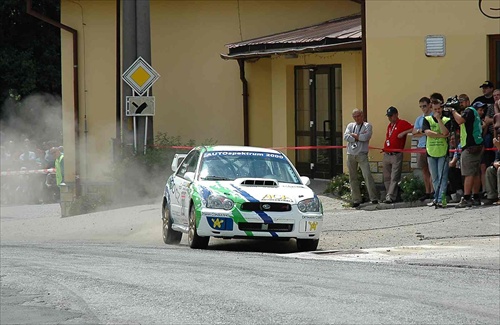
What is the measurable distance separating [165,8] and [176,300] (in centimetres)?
1936

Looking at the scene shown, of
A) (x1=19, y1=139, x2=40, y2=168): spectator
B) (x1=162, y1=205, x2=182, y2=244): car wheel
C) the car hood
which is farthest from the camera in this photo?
(x1=19, y1=139, x2=40, y2=168): spectator

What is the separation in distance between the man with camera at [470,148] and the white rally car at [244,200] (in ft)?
10.8

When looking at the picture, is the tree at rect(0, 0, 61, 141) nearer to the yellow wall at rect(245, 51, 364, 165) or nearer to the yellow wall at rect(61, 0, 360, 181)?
the yellow wall at rect(61, 0, 360, 181)

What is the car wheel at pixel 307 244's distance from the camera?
53.8 feet

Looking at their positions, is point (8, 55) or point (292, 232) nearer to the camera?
point (292, 232)

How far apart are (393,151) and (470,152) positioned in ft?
7.59

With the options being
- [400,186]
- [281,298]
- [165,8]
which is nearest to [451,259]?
[281,298]

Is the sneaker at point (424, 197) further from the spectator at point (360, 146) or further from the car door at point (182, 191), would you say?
the car door at point (182, 191)

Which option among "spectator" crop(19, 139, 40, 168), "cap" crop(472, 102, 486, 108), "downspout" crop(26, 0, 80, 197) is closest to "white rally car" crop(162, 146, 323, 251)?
"cap" crop(472, 102, 486, 108)

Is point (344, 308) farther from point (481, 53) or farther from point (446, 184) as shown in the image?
point (481, 53)

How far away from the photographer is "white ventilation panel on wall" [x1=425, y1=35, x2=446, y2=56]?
71.4 ft

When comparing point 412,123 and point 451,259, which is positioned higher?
point 412,123

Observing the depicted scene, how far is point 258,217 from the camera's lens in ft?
52.4

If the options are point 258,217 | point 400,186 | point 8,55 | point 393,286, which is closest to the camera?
point 393,286
